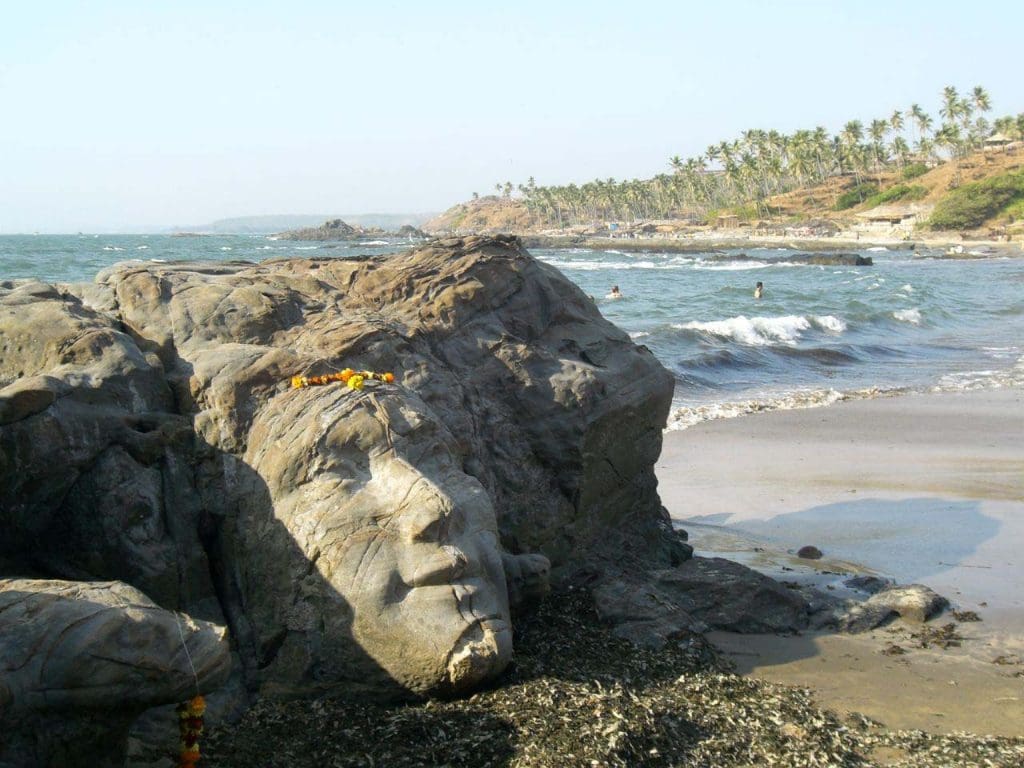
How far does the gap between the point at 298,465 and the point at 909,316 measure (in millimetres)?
31784

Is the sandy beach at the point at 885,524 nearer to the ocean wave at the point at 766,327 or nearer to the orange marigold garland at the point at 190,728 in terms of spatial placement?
the orange marigold garland at the point at 190,728

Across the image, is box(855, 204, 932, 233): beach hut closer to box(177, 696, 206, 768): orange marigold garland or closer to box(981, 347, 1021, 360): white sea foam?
box(981, 347, 1021, 360): white sea foam

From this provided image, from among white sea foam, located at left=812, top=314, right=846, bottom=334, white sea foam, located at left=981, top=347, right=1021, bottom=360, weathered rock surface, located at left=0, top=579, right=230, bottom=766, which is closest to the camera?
weathered rock surface, located at left=0, top=579, right=230, bottom=766

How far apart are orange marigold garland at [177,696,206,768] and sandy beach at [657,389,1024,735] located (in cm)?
381

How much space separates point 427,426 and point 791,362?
19596 mm

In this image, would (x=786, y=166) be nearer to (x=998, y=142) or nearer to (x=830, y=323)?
(x=998, y=142)

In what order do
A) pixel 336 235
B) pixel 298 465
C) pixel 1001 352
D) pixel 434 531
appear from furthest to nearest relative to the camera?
pixel 336 235 → pixel 1001 352 → pixel 298 465 → pixel 434 531

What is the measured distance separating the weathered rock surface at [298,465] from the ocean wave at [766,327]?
19.5 meters

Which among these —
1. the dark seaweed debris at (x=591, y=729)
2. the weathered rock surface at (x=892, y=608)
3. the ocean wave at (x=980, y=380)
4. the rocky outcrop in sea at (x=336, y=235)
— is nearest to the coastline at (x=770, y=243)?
the rocky outcrop in sea at (x=336, y=235)

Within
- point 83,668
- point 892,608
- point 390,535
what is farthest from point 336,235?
point 83,668

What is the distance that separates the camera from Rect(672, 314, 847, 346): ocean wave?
28.2 metres

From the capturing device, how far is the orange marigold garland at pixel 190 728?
5.36 metres

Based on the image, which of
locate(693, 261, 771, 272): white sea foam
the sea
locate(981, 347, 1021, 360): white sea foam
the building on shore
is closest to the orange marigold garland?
the sea

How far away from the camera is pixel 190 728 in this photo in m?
5.40
